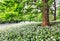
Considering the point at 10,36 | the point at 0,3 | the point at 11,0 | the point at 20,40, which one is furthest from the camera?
the point at 0,3

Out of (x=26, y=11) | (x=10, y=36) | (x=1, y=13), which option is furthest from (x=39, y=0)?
(x=10, y=36)

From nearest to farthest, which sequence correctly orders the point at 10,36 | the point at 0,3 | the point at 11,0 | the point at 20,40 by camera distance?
the point at 20,40
the point at 10,36
the point at 11,0
the point at 0,3

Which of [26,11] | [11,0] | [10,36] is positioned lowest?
[10,36]

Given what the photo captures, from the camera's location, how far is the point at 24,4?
7953 mm

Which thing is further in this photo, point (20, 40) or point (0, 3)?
point (0, 3)

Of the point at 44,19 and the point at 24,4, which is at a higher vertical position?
the point at 24,4

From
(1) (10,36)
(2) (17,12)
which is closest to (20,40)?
(1) (10,36)

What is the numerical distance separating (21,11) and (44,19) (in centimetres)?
122

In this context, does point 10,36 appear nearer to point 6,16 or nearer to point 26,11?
point 6,16

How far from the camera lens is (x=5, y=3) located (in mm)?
7922

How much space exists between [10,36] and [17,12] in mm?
2165

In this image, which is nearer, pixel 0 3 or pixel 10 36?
pixel 10 36

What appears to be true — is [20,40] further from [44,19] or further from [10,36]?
[44,19]

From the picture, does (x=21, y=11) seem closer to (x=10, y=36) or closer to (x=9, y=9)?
(x=9, y=9)
